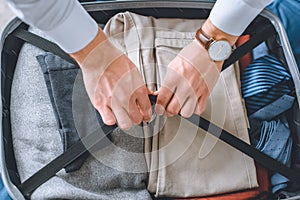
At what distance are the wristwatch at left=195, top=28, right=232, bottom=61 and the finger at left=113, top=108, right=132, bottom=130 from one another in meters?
0.17

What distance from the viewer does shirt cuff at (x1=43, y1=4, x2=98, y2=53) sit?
2.03 feet

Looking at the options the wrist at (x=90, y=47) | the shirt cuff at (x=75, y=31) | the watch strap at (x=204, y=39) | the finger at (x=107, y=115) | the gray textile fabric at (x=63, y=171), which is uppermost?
the shirt cuff at (x=75, y=31)

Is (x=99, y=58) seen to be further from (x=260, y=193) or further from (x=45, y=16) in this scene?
(x=260, y=193)

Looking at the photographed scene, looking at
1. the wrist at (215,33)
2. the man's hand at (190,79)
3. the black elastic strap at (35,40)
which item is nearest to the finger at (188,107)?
the man's hand at (190,79)

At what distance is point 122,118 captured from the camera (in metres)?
0.70

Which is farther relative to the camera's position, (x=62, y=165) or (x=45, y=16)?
(x=62, y=165)

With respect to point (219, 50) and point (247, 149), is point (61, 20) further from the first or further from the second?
point (247, 149)

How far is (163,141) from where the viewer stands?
799mm

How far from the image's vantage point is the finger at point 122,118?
27.4 inches

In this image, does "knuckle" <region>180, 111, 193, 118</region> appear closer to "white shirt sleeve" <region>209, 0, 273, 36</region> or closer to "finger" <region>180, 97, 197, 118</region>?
"finger" <region>180, 97, 197, 118</region>

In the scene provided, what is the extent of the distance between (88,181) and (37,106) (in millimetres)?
174

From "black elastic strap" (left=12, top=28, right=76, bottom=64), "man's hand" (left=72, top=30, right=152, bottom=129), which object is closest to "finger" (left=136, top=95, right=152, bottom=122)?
"man's hand" (left=72, top=30, right=152, bottom=129)

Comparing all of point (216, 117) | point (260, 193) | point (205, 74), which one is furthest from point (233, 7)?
point (260, 193)

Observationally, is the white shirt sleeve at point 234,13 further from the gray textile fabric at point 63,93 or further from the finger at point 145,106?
the gray textile fabric at point 63,93
